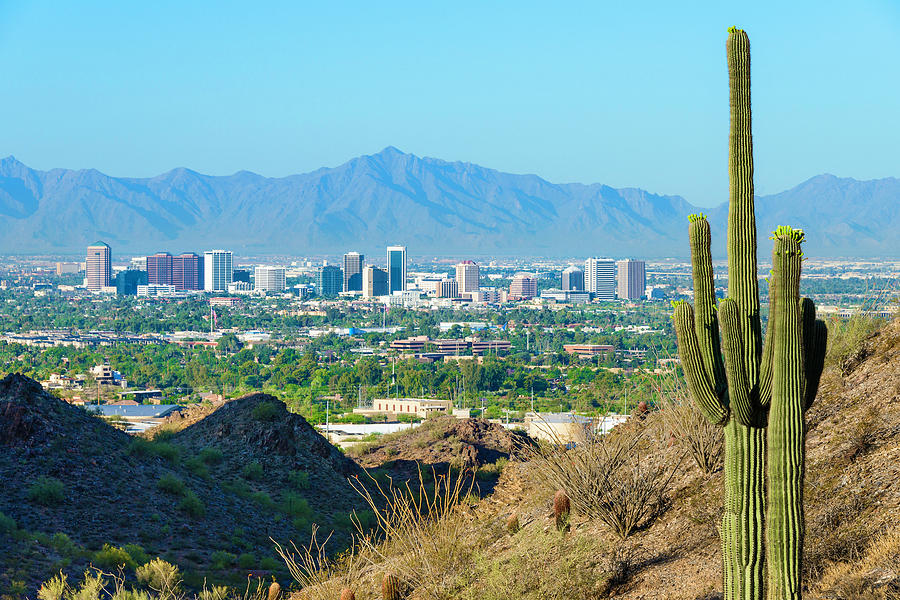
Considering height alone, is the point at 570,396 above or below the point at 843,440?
below

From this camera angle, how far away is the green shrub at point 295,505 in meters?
24.0

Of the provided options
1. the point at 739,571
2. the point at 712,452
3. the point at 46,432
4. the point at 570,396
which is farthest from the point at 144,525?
the point at 570,396

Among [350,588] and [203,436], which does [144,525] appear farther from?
[350,588]

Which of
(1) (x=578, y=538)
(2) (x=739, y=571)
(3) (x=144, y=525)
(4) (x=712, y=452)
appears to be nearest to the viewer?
(2) (x=739, y=571)

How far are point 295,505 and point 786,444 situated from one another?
18.6 meters

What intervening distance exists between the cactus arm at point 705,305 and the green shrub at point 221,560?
13013mm

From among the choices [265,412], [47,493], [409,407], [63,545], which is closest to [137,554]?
[63,545]

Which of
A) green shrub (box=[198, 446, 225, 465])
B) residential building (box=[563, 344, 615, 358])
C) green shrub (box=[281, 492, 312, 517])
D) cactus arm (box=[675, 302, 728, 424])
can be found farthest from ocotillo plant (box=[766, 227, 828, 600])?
residential building (box=[563, 344, 615, 358])

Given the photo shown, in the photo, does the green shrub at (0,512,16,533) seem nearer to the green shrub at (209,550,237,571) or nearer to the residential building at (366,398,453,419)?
the green shrub at (209,550,237,571)

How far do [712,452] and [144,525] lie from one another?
12381mm

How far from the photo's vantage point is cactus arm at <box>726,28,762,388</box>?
7582 mm

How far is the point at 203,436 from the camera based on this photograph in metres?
29.5

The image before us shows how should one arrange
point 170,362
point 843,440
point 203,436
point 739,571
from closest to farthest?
point 739,571 → point 843,440 → point 203,436 → point 170,362

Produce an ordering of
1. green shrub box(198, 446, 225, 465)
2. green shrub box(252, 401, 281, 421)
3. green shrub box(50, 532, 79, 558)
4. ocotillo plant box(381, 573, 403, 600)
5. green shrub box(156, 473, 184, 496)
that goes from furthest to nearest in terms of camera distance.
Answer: green shrub box(252, 401, 281, 421) < green shrub box(198, 446, 225, 465) < green shrub box(156, 473, 184, 496) < green shrub box(50, 532, 79, 558) < ocotillo plant box(381, 573, 403, 600)
